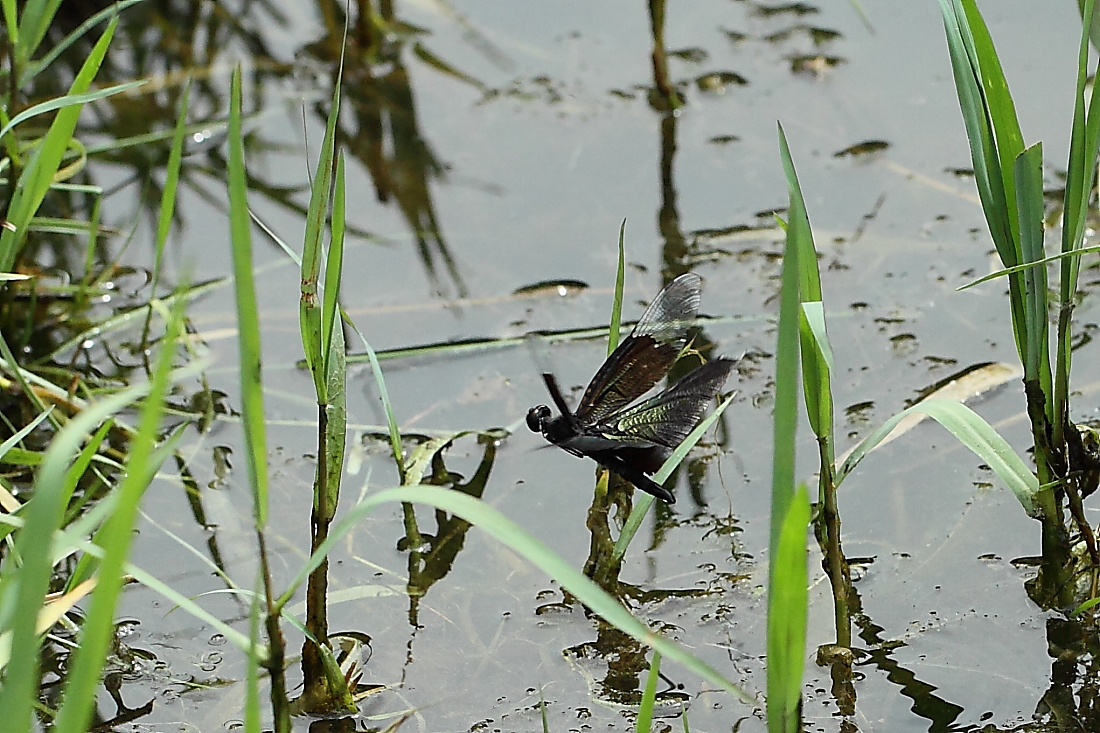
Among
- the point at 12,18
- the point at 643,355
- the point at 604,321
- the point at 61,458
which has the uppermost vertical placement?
the point at 12,18

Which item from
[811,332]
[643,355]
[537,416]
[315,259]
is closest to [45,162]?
[315,259]

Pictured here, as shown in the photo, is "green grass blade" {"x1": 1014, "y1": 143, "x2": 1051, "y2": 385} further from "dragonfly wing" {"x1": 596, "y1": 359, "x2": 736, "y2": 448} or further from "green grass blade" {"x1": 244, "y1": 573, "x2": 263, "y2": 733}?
"green grass blade" {"x1": 244, "y1": 573, "x2": 263, "y2": 733}

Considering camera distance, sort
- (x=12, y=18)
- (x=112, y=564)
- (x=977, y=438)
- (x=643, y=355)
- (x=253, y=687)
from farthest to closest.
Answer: (x=12, y=18), (x=643, y=355), (x=977, y=438), (x=253, y=687), (x=112, y=564)

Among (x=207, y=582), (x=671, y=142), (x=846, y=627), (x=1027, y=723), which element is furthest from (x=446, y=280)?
(x=1027, y=723)

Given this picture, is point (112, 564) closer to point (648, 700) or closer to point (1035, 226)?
A: point (648, 700)

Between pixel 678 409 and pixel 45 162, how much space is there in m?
1.21

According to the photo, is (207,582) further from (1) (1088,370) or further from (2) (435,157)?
(1) (1088,370)

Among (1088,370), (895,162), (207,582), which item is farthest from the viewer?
(895,162)

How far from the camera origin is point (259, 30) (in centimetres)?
381

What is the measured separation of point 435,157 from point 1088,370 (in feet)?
5.81

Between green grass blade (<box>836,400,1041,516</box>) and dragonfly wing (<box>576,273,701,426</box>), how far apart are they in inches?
16.6

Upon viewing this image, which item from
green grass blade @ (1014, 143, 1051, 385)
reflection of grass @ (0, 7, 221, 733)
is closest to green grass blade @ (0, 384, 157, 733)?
reflection of grass @ (0, 7, 221, 733)

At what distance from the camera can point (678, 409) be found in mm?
1892

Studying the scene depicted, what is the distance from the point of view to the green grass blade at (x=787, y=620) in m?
1.19
